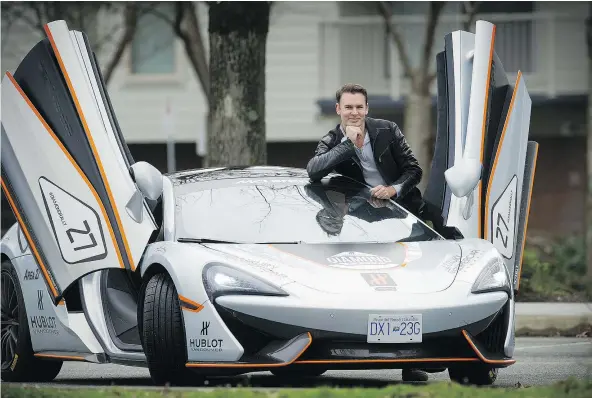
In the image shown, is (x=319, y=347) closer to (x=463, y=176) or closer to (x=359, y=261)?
(x=359, y=261)

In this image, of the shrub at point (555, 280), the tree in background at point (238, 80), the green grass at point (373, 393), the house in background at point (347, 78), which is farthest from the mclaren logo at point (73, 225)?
the house in background at point (347, 78)

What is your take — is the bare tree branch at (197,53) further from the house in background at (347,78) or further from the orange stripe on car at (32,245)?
the orange stripe on car at (32,245)

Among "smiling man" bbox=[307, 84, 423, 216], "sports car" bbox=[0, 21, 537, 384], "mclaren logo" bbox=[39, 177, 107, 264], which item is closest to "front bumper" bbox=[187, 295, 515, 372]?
"sports car" bbox=[0, 21, 537, 384]

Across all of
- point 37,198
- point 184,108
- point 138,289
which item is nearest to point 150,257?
point 138,289

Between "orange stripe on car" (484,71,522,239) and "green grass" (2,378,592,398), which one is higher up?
"orange stripe on car" (484,71,522,239)

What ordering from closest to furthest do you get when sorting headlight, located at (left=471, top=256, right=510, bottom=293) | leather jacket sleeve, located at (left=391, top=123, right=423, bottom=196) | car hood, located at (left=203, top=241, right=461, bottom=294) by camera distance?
car hood, located at (left=203, top=241, right=461, bottom=294)
headlight, located at (left=471, top=256, right=510, bottom=293)
leather jacket sleeve, located at (left=391, top=123, right=423, bottom=196)

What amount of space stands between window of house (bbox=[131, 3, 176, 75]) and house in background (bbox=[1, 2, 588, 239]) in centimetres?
2

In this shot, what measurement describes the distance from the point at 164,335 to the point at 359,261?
1141 mm

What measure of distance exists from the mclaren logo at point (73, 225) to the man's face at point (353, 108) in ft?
6.06

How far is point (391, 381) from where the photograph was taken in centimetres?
952

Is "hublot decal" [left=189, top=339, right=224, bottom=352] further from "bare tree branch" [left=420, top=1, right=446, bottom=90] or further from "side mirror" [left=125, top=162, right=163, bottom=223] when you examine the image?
"bare tree branch" [left=420, top=1, right=446, bottom=90]

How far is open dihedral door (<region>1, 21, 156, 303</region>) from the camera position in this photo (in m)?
8.99

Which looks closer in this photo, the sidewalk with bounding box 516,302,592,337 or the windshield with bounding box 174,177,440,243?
the windshield with bounding box 174,177,440,243

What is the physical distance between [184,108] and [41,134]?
21237 mm
